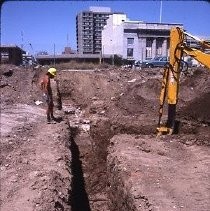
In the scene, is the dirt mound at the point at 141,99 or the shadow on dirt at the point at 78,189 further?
the dirt mound at the point at 141,99

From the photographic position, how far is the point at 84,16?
243 ft

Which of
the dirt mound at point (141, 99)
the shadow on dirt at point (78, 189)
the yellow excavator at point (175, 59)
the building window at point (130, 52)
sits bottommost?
the building window at point (130, 52)

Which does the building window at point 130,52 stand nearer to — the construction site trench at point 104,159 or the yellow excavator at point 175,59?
the construction site trench at point 104,159

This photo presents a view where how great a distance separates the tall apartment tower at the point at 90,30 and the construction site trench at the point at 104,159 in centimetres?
5191

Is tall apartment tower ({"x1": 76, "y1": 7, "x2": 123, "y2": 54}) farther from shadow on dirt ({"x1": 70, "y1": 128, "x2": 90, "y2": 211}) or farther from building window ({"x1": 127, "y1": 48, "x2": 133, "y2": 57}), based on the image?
shadow on dirt ({"x1": 70, "y1": 128, "x2": 90, "y2": 211})

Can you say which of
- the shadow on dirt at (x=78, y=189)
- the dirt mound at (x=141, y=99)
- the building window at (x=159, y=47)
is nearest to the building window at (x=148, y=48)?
the building window at (x=159, y=47)

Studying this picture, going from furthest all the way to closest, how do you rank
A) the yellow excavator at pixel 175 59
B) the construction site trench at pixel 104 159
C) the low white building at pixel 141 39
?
the low white building at pixel 141 39 < the yellow excavator at pixel 175 59 < the construction site trench at pixel 104 159

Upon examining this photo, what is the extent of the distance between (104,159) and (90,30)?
64628mm

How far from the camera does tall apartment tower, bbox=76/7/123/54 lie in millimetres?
71438

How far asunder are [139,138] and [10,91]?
1198cm

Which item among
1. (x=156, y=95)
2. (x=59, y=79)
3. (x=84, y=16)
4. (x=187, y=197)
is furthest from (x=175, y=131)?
(x=84, y=16)

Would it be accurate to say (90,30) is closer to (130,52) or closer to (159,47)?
(130,52)

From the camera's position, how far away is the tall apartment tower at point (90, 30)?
2813 inches

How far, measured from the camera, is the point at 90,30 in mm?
75188
